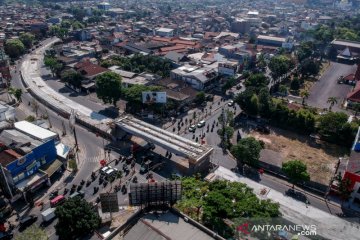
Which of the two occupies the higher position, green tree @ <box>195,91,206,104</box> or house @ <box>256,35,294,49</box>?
house @ <box>256,35,294,49</box>

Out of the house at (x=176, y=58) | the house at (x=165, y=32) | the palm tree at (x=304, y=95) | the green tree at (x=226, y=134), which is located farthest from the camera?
the house at (x=165, y=32)

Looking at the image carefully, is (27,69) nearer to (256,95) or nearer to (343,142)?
(256,95)

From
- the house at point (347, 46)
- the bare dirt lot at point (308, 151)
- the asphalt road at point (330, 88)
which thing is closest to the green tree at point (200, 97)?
the bare dirt lot at point (308, 151)

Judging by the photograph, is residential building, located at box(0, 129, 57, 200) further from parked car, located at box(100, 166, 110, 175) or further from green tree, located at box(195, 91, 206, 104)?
green tree, located at box(195, 91, 206, 104)

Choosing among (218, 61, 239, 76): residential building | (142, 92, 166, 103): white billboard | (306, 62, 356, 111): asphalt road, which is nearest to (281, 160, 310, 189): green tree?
(142, 92, 166, 103): white billboard

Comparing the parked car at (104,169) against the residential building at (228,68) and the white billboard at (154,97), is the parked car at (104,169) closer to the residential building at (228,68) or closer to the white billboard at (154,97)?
the white billboard at (154,97)

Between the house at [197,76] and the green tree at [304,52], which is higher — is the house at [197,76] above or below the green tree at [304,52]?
below

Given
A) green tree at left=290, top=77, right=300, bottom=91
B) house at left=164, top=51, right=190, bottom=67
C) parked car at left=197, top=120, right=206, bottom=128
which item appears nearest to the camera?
parked car at left=197, top=120, right=206, bottom=128
